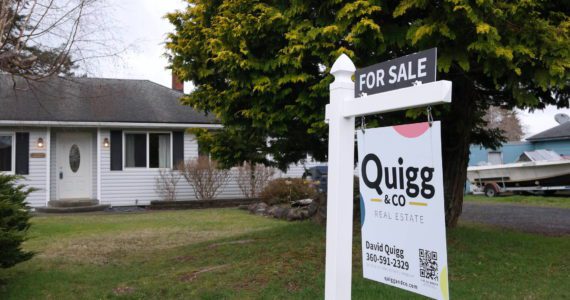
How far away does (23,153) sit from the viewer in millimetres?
17266

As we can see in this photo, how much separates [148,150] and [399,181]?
16073mm

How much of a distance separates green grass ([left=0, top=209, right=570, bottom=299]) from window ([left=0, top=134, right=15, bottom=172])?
7.75 metres

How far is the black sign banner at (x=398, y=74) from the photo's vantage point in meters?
3.28

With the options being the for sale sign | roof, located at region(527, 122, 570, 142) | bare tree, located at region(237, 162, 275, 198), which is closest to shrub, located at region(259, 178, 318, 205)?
bare tree, located at region(237, 162, 275, 198)

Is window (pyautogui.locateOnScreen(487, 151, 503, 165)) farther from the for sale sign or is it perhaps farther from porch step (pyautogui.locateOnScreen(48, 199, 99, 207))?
the for sale sign

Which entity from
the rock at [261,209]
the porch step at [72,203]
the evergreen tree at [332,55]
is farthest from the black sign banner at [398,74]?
the porch step at [72,203]

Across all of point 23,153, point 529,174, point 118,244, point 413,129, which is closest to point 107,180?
point 23,153

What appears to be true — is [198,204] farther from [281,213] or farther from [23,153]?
[23,153]

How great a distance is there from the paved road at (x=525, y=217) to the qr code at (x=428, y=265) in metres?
8.04

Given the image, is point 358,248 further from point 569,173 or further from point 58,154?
point 569,173

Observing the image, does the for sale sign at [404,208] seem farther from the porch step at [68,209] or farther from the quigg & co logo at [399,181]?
the porch step at [68,209]

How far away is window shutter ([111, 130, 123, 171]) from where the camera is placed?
18.0 m

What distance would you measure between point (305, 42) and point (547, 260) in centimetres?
438

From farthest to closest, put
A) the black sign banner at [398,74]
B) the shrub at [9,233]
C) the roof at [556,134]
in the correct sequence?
1. the roof at [556,134]
2. the shrub at [9,233]
3. the black sign banner at [398,74]
